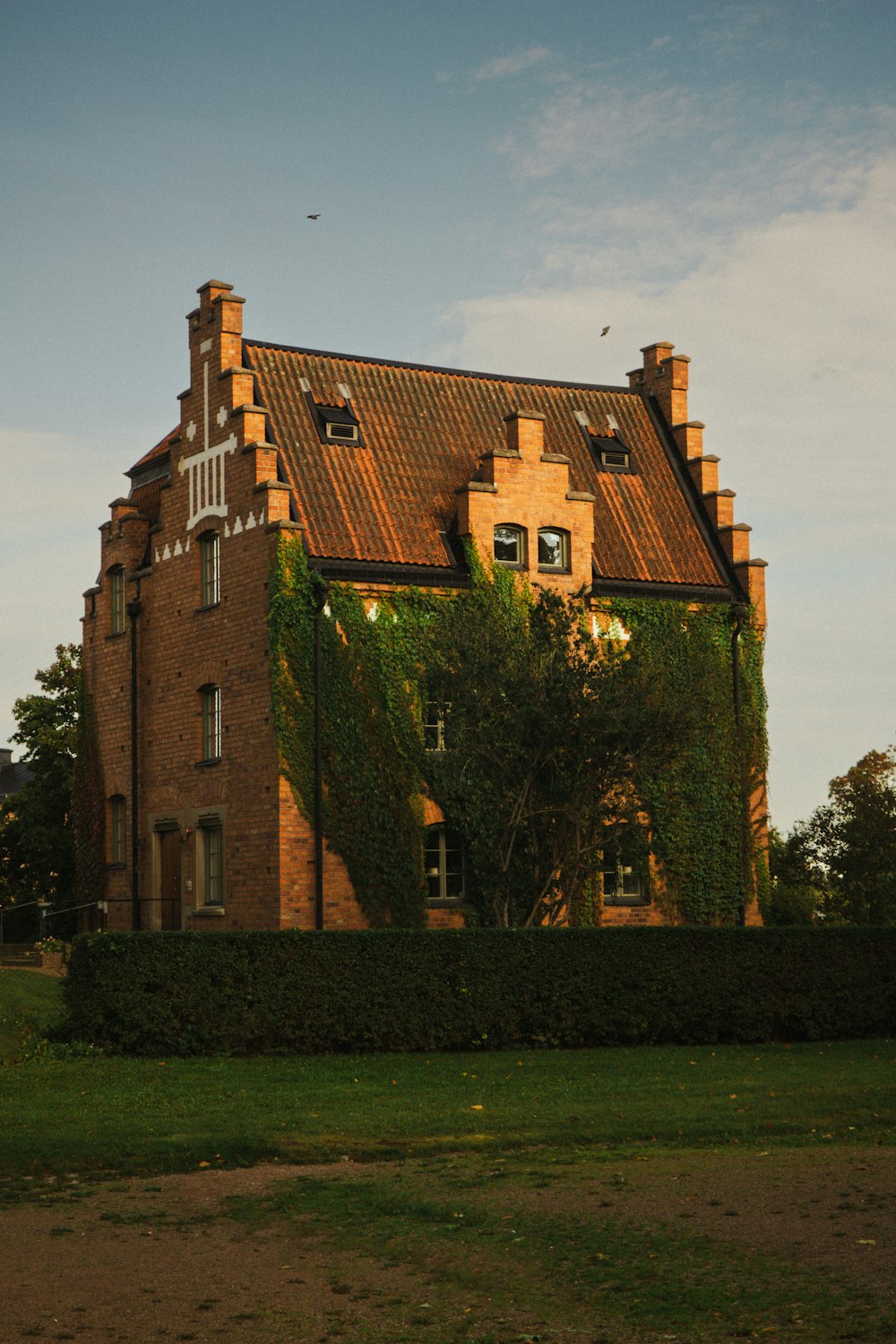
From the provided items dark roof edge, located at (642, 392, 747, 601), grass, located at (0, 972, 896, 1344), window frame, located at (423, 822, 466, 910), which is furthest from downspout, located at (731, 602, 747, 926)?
grass, located at (0, 972, 896, 1344)

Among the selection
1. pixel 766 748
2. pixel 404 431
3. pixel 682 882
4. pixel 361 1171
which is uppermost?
pixel 404 431

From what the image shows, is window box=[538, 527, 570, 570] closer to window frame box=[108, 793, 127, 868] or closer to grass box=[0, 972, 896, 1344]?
window frame box=[108, 793, 127, 868]

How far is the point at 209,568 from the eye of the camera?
32.2m

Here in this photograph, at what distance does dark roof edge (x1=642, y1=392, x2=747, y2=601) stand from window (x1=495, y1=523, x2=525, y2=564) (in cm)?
495

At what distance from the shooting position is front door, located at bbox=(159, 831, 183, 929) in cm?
3272

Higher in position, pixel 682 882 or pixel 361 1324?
pixel 682 882

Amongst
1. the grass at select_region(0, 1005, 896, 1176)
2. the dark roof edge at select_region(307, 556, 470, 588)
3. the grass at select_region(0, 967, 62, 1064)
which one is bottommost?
the grass at select_region(0, 1005, 896, 1176)

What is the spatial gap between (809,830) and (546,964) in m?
17.5

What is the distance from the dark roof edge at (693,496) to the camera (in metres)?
34.3

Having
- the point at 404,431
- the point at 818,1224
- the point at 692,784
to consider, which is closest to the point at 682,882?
the point at 692,784

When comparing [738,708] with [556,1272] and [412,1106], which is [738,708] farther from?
[556,1272]

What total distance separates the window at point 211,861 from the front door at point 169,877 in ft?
4.03

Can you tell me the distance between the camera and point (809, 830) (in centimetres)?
3906

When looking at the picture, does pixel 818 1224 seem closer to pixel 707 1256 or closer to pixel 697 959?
pixel 707 1256
